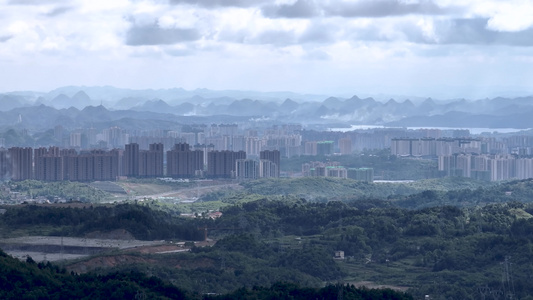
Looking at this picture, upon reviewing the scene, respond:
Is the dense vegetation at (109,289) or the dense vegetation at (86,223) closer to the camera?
the dense vegetation at (109,289)

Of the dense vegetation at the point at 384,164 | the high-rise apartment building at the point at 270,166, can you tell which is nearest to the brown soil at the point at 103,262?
the high-rise apartment building at the point at 270,166

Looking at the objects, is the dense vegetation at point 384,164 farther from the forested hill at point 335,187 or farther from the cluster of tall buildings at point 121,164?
the forested hill at point 335,187

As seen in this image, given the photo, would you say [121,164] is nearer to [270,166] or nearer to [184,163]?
[184,163]

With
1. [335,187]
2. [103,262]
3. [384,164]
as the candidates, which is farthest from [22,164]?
[103,262]

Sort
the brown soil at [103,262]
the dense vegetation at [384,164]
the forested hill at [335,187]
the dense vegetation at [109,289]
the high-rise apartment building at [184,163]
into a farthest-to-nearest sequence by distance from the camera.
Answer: the dense vegetation at [384,164] < the high-rise apartment building at [184,163] < the forested hill at [335,187] < the brown soil at [103,262] < the dense vegetation at [109,289]

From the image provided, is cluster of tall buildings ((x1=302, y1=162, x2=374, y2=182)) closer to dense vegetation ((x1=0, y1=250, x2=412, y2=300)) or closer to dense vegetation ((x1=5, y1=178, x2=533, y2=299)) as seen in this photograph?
dense vegetation ((x1=5, y1=178, x2=533, y2=299))

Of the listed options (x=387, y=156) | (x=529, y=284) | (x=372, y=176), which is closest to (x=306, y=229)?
(x=529, y=284)

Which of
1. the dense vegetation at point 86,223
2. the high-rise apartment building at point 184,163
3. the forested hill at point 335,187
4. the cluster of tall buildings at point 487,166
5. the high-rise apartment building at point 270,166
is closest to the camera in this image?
the dense vegetation at point 86,223

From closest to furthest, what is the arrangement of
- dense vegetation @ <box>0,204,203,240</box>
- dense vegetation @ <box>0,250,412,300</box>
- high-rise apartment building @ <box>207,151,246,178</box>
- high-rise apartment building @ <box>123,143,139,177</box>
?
dense vegetation @ <box>0,250,412,300</box> < dense vegetation @ <box>0,204,203,240</box> < high-rise apartment building @ <box>123,143,139,177</box> < high-rise apartment building @ <box>207,151,246,178</box>

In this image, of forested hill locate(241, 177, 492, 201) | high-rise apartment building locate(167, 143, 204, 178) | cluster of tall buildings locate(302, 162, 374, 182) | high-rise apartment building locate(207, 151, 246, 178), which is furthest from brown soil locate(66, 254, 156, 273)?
cluster of tall buildings locate(302, 162, 374, 182)

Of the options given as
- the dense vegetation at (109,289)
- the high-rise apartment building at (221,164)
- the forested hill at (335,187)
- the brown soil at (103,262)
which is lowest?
A: the forested hill at (335,187)
